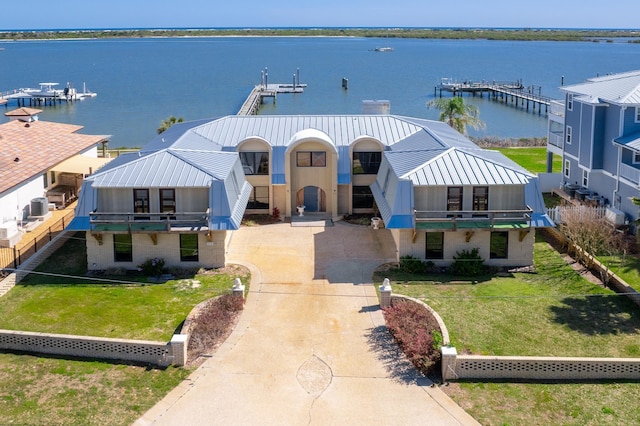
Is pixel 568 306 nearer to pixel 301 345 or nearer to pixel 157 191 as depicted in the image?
pixel 301 345

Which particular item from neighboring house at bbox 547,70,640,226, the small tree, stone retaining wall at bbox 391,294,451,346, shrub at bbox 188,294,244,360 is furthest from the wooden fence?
neighboring house at bbox 547,70,640,226

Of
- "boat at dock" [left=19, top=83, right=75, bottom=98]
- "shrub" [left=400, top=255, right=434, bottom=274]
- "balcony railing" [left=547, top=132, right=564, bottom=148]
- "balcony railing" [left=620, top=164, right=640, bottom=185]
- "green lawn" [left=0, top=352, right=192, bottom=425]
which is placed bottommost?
"green lawn" [left=0, top=352, right=192, bottom=425]

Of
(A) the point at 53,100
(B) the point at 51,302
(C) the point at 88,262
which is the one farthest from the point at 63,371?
(A) the point at 53,100

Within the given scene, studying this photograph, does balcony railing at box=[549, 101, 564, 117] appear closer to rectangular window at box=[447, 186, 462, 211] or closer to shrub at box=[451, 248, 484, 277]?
rectangular window at box=[447, 186, 462, 211]

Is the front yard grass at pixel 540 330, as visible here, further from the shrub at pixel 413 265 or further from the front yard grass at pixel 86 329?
the front yard grass at pixel 86 329

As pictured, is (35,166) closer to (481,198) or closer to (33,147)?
(33,147)

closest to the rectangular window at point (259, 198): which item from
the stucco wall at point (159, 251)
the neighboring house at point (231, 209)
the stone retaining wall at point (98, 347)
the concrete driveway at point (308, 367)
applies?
the neighboring house at point (231, 209)
